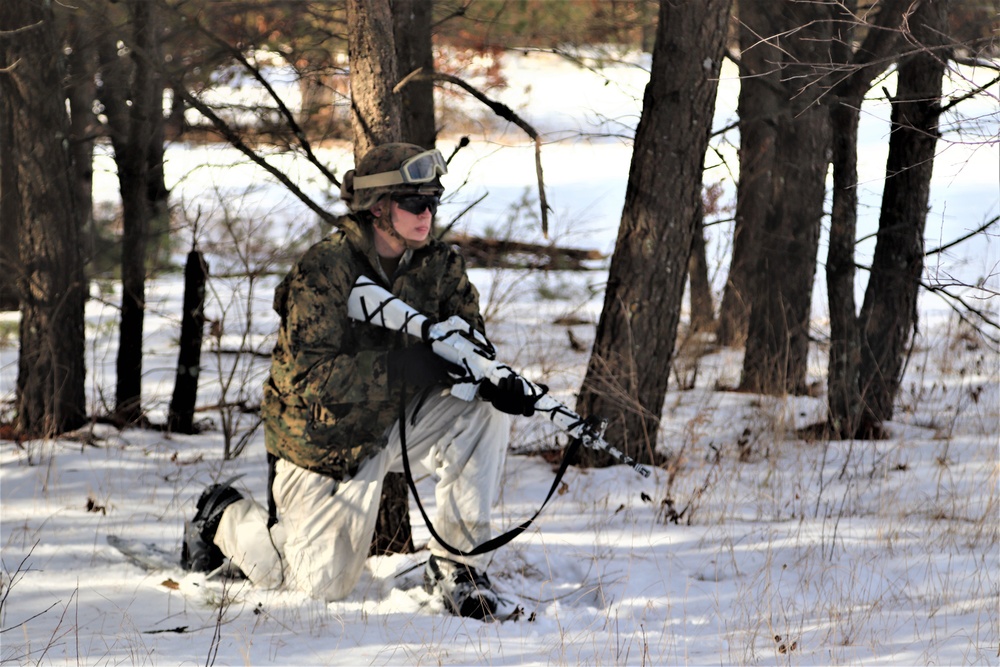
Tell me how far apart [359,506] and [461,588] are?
1.43 ft

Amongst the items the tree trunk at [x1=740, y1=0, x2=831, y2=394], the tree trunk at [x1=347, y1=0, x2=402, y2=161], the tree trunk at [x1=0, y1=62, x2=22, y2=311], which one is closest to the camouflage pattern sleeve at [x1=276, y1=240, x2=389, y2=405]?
the tree trunk at [x1=347, y1=0, x2=402, y2=161]

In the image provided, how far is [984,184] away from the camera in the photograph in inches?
722

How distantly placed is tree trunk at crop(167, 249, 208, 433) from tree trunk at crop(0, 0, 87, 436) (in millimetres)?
535

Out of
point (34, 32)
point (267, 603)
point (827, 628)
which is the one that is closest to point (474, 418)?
point (267, 603)

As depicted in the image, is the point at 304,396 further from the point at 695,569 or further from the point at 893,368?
the point at 893,368

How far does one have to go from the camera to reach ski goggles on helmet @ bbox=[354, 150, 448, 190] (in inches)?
138

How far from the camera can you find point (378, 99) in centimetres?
389

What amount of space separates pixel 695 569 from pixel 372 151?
1877 mm

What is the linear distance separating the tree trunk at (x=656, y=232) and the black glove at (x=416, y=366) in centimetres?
135

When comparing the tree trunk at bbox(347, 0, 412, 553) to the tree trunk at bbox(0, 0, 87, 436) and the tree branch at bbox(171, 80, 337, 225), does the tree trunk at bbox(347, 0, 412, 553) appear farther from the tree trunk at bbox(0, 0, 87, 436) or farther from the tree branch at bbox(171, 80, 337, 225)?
the tree trunk at bbox(0, 0, 87, 436)

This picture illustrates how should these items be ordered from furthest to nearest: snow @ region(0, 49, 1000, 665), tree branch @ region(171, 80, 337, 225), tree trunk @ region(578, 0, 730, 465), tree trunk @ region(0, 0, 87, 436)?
tree trunk @ region(0, 0, 87, 436) < tree trunk @ region(578, 0, 730, 465) < tree branch @ region(171, 80, 337, 225) < snow @ region(0, 49, 1000, 665)

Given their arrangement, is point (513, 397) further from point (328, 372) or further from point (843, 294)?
point (843, 294)

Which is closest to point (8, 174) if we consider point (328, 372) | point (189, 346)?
point (189, 346)

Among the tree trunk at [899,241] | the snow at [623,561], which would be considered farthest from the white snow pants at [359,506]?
the tree trunk at [899,241]
